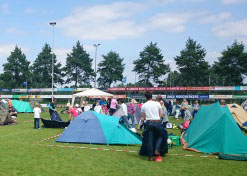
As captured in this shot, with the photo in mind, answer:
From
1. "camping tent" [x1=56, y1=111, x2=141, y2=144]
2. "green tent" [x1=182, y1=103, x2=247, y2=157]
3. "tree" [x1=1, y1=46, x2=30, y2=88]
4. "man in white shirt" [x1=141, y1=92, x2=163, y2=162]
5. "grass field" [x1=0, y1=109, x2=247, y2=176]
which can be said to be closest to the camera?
"grass field" [x1=0, y1=109, x2=247, y2=176]

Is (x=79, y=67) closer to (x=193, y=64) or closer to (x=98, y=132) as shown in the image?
(x=193, y=64)

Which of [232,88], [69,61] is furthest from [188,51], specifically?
[69,61]

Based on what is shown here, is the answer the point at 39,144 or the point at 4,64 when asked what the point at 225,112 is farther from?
the point at 4,64

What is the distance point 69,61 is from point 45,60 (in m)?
6.08

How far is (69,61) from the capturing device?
2886 inches

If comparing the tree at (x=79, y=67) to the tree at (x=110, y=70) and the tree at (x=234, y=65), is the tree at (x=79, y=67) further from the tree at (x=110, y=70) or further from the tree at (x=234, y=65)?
the tree at (x=234, y=65)

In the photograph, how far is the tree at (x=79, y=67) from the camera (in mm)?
73375

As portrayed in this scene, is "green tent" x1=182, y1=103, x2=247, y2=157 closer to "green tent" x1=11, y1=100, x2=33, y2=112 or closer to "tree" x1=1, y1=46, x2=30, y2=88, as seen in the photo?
"green tent" x1=11, y1=100, x2=33, y2=112

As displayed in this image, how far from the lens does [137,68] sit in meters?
69.1

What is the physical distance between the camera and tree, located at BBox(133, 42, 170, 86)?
67438 mm

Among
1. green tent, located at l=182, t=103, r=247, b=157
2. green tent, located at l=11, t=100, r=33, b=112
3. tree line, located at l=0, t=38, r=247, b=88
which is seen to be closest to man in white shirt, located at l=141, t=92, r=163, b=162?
green tent, located at l=182, t=103, r=247, b=157

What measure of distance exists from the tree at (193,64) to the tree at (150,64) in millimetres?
6022

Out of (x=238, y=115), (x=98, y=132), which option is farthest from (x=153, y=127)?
(x=238, y=115)

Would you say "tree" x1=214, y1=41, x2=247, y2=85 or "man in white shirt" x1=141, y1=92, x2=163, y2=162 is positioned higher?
"tree" x1=214, y1=41, x2=247, y2=85
